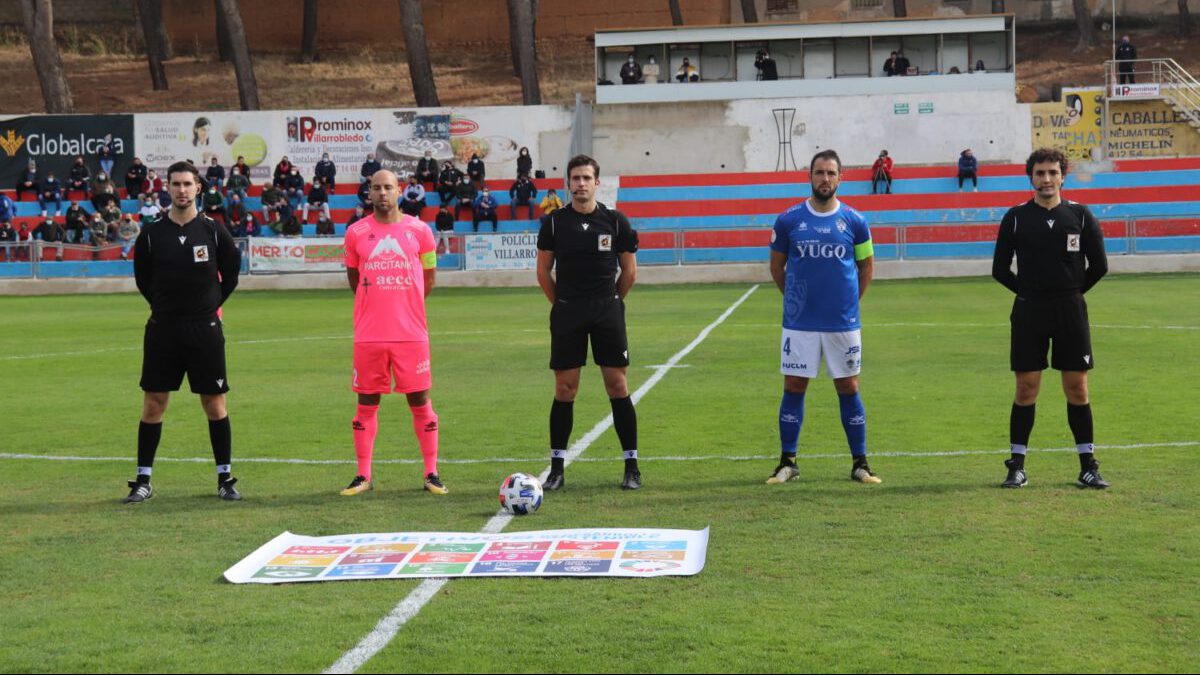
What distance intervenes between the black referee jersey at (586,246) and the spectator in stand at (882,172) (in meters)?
38.9

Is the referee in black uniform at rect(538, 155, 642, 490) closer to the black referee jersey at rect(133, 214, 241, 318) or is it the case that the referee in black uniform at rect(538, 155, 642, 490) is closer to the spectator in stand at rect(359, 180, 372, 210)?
the black referee jersey at rect(133, 214, 241, 318)

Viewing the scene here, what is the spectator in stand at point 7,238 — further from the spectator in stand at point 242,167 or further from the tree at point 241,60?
the tree at point 241,60

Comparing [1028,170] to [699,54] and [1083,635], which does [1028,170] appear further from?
[699,54]

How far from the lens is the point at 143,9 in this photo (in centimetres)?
6819

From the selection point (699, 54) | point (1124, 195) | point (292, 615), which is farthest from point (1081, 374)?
point (699, 54)

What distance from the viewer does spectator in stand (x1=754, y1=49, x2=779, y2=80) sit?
5247 centimetres

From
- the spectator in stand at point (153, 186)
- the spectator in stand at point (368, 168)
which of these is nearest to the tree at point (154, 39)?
the spectator in stand at point (153, 186)

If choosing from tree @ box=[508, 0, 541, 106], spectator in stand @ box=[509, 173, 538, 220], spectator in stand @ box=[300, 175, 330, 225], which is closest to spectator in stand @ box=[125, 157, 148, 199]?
spectator in stand @ box=[300, 175, 330, 225]

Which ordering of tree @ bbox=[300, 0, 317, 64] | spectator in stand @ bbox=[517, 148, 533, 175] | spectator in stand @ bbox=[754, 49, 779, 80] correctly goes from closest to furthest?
spectator in stand @ bbox=[517, 148, 533, 175]
spectator in stand @ bbox=[754, 49, 779, 80]
tree @ bbox=[300, 0, 317, 64]

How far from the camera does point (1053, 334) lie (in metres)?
9.66

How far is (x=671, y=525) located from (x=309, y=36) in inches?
2683

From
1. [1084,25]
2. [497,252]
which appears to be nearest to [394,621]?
[497,252]

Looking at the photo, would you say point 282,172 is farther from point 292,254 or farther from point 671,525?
point 671,525

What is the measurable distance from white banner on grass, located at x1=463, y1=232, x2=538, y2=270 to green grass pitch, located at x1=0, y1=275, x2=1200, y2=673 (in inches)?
801
